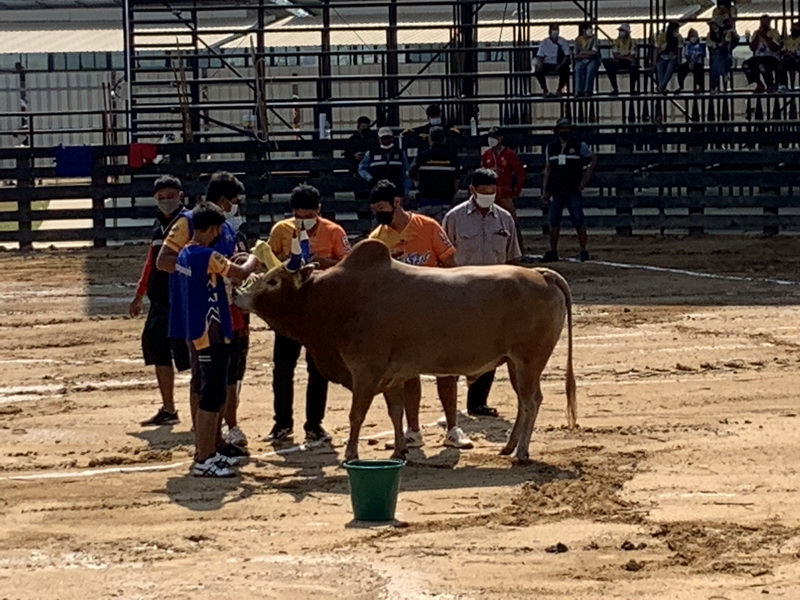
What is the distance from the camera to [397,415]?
1066 cm

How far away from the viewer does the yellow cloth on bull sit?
10383 mm

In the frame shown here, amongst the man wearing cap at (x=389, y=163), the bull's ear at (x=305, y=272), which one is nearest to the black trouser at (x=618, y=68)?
the man wearing cap at (x=389, y=163)

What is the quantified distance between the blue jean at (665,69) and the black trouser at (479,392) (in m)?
15.7

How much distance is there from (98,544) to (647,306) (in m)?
10.5

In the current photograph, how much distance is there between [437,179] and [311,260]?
959cm

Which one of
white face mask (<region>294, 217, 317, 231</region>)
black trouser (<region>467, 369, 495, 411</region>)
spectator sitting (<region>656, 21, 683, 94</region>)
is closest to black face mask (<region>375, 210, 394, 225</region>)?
white face mask (<region>294, 217, 317, 231</region>)

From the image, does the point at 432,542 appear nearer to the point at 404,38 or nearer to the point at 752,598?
the point at 752,598

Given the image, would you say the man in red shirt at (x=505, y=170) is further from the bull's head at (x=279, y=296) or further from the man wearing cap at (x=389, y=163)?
the bull's head at (x=279, y=296)

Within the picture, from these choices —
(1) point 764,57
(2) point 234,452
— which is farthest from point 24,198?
(2) point 234,452

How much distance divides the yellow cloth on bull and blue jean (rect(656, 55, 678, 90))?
1769cm

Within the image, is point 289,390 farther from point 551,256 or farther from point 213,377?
point 551,256

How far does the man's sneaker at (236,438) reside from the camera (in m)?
11.2

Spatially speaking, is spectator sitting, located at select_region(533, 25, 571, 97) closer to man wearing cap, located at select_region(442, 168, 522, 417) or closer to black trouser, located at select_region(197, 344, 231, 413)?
man wearing cap, located at select_region(442, 168, 522, 417)

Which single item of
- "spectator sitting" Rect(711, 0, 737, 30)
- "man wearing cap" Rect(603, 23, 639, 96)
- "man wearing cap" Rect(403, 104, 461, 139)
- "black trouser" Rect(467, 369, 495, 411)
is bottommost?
"black trouser" Rect(467, 369, 495, 411)
